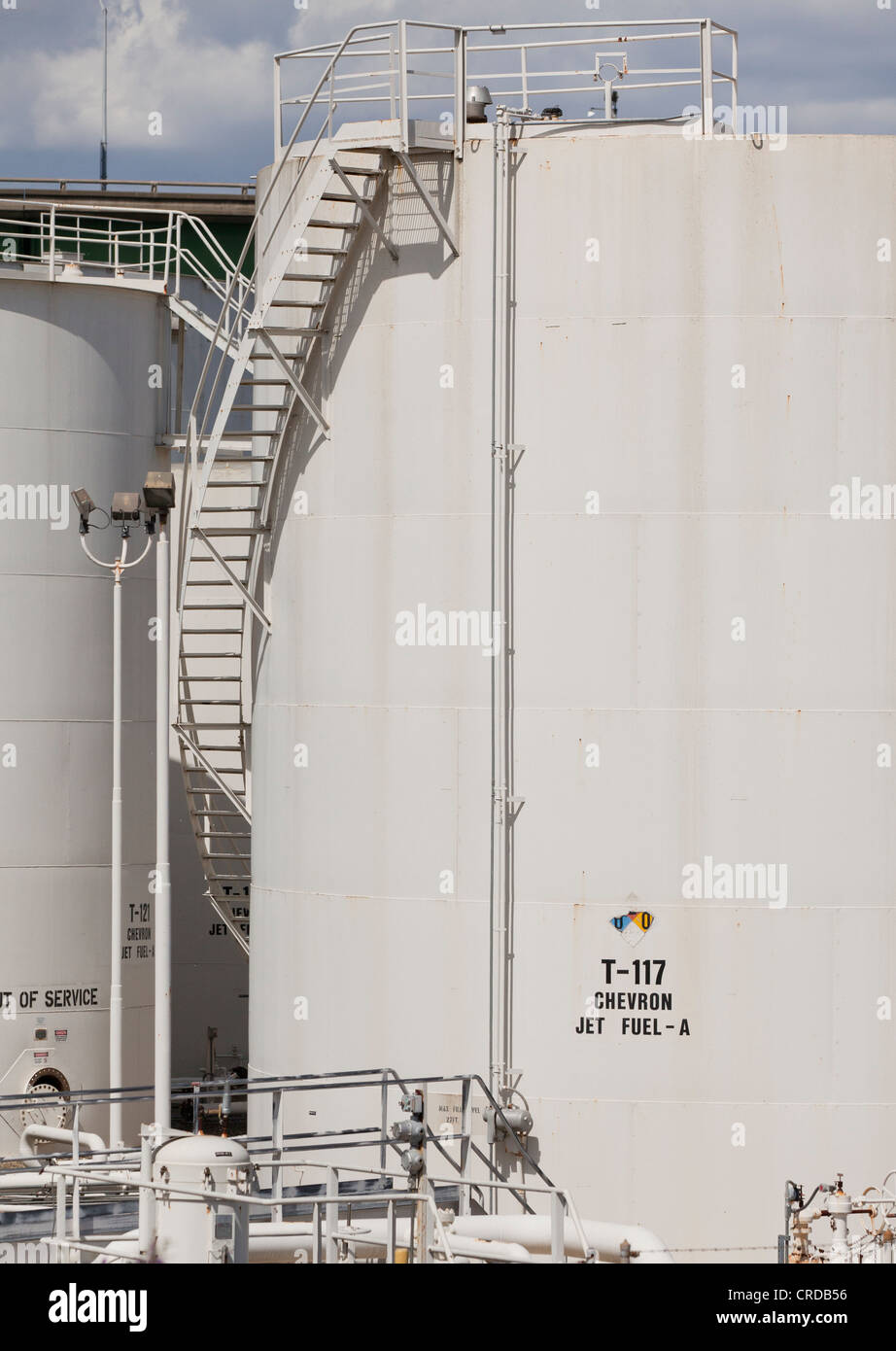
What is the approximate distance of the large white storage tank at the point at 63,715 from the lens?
25297 millimetres

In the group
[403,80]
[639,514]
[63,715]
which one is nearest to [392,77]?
[403,80]

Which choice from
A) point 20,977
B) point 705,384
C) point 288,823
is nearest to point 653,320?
point 705,384

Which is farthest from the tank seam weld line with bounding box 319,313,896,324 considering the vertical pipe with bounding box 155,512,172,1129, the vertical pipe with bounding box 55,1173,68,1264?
the vertical pipe with bounding box 55,1173,68,1264

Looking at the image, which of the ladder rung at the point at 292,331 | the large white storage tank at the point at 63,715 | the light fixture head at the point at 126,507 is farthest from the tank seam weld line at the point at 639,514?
the large white storage tank at the point at 63,715

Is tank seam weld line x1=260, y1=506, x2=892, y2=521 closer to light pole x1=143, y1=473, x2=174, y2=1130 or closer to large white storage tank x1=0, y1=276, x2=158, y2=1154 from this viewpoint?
light pole x1=143, y1=473, x2=174, y2=1130

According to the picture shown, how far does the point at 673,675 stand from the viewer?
1905 cm

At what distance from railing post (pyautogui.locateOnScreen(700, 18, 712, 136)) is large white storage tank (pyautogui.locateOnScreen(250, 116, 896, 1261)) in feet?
1.94

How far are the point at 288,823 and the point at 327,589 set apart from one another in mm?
2737

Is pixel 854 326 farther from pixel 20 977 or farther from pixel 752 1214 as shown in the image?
pixel 20 977

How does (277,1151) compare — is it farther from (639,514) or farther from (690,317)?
(690,317)

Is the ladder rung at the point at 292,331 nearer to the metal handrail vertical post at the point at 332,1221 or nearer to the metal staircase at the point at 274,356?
the metal staircase at the point at 274,356

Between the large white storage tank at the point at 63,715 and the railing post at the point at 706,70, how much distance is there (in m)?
10.3

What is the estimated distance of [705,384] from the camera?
62.5 ft

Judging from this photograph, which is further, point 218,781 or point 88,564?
point 88,564
